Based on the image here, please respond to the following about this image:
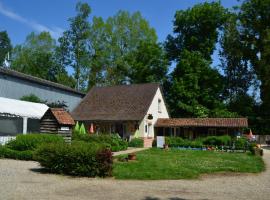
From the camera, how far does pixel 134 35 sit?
6169 centimetres

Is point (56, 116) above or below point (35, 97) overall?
below

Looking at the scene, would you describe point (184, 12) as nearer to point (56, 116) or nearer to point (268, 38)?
point (268, 38)

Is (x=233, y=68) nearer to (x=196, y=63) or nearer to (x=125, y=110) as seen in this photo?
(x=196, y=63)

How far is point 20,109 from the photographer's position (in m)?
31.8

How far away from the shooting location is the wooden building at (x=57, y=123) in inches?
942

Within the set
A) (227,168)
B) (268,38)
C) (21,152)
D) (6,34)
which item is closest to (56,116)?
(21,152)

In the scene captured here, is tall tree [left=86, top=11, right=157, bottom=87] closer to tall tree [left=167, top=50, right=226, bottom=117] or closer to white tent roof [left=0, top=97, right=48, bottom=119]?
tall tree [left=167, top=50, right=226, bottom=117]

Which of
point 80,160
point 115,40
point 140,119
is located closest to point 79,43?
point 115,40

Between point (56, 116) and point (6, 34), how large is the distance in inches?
3020

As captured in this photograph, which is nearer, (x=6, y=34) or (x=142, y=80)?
(x=142, y=80)

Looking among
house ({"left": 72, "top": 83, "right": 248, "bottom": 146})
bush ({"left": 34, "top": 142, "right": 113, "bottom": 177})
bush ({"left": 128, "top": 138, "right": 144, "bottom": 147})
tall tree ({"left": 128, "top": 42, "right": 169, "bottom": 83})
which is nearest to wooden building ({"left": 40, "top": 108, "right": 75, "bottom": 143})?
bush ({"left": 34, "top": 142, "right": 113, "bottom": 177})

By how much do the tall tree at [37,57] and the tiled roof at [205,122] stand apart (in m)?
29.5

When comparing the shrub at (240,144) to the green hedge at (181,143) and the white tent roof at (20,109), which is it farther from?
the white tent roof at (20,109)

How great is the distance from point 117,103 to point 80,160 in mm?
28012
